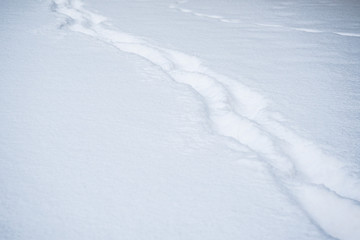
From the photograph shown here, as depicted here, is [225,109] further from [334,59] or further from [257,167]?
[334,59]

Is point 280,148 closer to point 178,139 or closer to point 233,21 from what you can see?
point 178,139

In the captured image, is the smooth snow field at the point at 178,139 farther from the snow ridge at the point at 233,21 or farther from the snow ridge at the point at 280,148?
the snow ridge at the point at 233,21

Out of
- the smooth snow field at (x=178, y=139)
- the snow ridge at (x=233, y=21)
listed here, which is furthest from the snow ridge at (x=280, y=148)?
the snow ridge at (x=233, y=21)

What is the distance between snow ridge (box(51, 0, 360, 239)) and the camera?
A: 0.80 m

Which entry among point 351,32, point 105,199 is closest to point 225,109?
point 105,199

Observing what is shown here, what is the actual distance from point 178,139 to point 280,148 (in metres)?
0.40

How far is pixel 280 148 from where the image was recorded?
104 centimetres

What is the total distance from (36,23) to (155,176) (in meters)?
2.34

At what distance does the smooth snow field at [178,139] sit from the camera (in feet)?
2.35

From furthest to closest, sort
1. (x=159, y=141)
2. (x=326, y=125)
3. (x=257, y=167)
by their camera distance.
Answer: (x=326, y=125) → (x=159, y=141) → (x=257, y=167)

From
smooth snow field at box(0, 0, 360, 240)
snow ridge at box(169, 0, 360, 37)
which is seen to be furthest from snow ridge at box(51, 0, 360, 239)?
snow ridge at box(169, 0, 360, 37)

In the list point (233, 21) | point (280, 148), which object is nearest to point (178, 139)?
point (280, 148)

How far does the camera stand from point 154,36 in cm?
237

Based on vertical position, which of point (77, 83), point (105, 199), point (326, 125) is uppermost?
point (326, 125)
